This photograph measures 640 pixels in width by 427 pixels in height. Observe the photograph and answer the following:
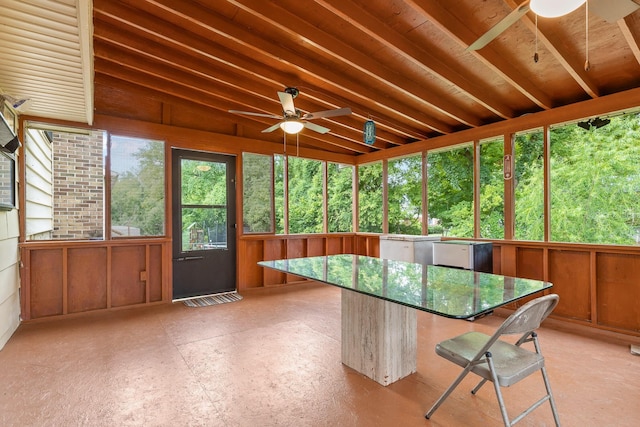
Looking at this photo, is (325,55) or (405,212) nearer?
(325,55)

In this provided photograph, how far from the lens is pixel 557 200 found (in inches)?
156

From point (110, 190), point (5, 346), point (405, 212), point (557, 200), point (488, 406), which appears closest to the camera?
point (488, 406)

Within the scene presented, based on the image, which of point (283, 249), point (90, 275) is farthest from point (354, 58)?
point (90, 275)

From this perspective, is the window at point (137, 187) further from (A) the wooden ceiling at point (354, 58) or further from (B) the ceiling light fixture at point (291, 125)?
(B) the ceiling light fixture at point (291, 125)

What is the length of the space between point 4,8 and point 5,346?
3.11 metres

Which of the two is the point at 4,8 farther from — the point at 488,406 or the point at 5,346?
the point at 488,406

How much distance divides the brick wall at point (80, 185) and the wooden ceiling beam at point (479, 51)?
426cm

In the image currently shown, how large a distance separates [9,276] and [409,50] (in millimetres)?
4700

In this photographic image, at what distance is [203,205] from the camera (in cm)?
504

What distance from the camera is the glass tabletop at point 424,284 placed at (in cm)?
170

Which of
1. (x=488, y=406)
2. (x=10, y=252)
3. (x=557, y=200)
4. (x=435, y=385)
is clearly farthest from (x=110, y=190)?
(x=557, y=200)

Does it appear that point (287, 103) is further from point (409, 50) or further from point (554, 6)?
point (554, 6)

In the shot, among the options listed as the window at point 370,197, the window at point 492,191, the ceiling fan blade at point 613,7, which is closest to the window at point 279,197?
the window at point 370,197

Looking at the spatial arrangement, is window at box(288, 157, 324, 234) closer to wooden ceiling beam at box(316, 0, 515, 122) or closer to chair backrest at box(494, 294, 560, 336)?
wooden ceiling beam at box(316, 0, 515, 122)
